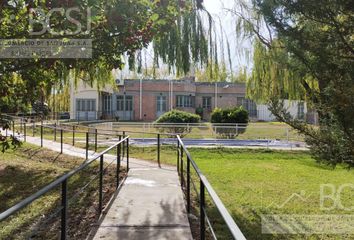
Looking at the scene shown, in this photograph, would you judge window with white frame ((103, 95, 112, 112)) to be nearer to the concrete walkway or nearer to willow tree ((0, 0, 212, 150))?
willow tree ((0, 0, 212, 150))

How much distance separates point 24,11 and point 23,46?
3.47 feet

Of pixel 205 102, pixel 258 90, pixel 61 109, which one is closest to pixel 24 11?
pixel 258 90

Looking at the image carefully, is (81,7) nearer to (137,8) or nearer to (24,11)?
(137,8)

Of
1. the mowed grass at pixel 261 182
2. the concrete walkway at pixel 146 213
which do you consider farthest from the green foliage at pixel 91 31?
the mowed grass at pixel 261 182

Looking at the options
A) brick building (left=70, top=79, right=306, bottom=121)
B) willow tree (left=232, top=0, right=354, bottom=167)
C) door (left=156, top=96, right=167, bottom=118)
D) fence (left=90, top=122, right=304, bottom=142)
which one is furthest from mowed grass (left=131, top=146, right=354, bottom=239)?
door (left=156, top=96, right=167, bottom=118)

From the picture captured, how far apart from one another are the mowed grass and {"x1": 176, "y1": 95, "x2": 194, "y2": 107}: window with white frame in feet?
83.7

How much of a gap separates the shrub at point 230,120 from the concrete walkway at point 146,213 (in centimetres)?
1068

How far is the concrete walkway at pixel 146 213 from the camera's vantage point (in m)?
4.69

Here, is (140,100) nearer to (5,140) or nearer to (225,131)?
(225,131)

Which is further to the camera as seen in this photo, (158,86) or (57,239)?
(158,86)

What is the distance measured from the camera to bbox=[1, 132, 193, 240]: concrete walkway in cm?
469

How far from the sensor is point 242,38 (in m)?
16.0

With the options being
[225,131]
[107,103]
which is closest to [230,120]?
[225,131]

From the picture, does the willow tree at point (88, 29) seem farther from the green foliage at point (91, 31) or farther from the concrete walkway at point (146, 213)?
the concrete walkway at point (146, 213)
